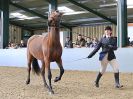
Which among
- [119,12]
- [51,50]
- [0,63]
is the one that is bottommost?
[0,63]

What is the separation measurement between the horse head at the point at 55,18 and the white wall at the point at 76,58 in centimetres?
628

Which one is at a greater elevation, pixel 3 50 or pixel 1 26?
Result: pixel 1 26

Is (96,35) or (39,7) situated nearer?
(39,7)

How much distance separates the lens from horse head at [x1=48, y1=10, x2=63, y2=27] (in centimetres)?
795

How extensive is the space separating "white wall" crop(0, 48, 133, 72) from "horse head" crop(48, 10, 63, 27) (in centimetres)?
628

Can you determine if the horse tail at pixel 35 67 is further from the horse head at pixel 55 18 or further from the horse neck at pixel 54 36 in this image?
the horse head at pixel 55 18

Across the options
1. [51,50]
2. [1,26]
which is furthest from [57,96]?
[1,26]

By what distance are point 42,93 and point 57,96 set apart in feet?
1.90

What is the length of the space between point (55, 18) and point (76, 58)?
796cm

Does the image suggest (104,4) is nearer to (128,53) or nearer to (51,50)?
(128,53)

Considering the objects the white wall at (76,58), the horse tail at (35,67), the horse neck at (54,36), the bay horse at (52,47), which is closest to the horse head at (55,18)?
the bay horse at (52,47)

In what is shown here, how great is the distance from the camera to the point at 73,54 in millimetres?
16109

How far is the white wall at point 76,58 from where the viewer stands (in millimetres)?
13797

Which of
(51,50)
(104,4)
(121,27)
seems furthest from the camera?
(104,4)
